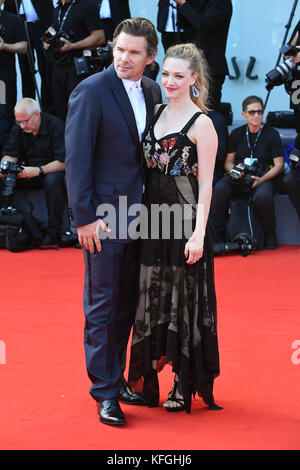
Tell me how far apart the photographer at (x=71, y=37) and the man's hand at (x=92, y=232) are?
12.9 ft

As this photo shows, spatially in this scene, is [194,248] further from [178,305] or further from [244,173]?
[244,173]

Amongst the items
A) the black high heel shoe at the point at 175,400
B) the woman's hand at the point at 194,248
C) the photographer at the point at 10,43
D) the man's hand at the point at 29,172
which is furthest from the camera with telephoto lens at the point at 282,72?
the black high heel shoe at the point at 175,400

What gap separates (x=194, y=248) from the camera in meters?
2.78

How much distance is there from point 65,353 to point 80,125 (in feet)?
→ 4.20

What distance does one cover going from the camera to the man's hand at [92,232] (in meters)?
2.76

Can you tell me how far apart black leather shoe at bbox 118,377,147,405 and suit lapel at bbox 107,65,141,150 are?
0.94 meters

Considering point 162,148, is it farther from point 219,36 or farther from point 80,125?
point 219,36

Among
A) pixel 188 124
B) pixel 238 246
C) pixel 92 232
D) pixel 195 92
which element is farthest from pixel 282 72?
pixel 92 232

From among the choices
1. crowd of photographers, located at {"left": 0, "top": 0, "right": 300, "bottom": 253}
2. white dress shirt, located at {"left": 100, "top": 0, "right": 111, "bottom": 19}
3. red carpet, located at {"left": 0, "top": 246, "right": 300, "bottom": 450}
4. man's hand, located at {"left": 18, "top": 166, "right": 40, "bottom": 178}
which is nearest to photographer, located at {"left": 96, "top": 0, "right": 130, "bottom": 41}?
white dress shirt, located at {"left": 100, "top": 0, "right": 111, "bottom": 19}

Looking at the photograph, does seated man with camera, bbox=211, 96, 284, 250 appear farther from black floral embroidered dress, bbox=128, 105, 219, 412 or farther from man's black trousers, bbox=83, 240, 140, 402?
man's black trousers, bbox=83, 240, 140, 402

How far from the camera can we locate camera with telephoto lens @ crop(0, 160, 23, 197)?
6.40m

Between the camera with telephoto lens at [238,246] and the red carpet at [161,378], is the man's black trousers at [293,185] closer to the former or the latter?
the camera with telephoto lens at [238,246]

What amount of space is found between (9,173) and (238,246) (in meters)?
1.98
